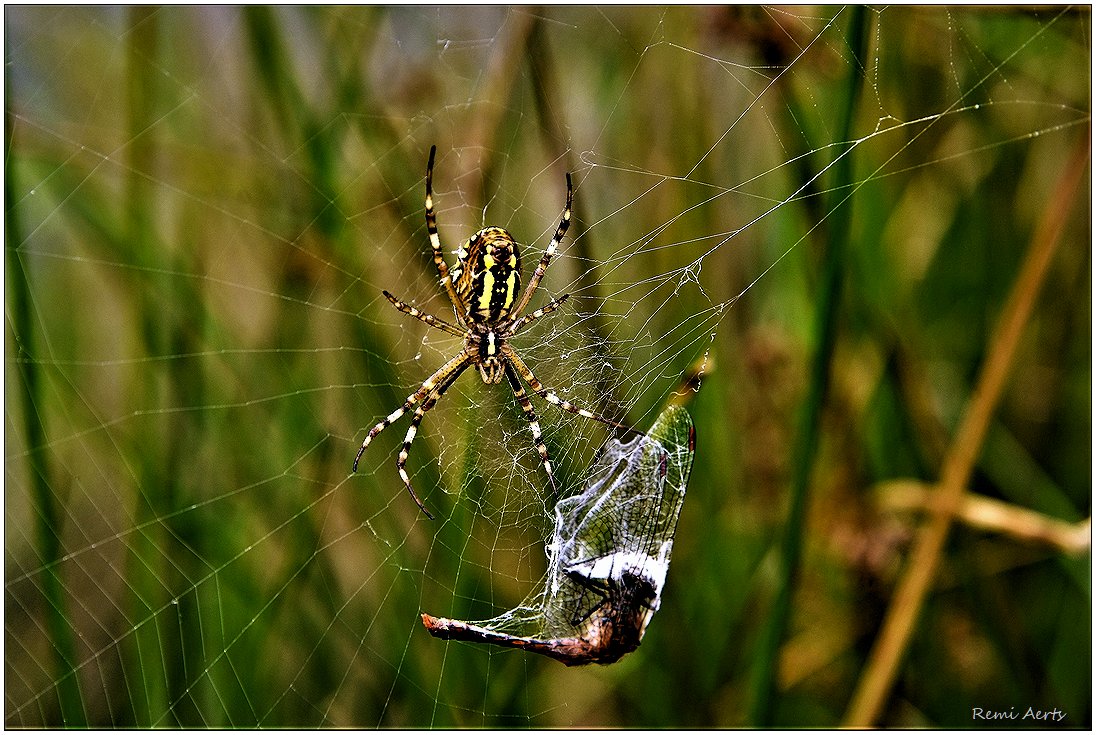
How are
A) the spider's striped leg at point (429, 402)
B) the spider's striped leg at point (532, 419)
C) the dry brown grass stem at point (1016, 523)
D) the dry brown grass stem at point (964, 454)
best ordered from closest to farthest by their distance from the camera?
the dry brown grass stem at point (964, 454)
the dry brown grass stem at point (1016, 523)
the spider's striped leg at point (532, 419)
the spider's striped leg at point (429, 402)

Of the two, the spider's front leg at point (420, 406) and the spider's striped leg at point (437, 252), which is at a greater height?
the spider's striped leg at point (437, 252)

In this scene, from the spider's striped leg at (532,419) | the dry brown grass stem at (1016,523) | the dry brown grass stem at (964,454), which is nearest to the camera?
the dry brown grass stem at (964,454)

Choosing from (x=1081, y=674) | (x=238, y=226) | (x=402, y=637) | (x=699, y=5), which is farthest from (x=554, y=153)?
(x=1081, y=674)

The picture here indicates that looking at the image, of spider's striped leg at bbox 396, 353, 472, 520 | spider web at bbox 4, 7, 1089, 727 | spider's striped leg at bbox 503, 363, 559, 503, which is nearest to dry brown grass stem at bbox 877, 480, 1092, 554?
spider web at bbox 4, 7, 1089, 727

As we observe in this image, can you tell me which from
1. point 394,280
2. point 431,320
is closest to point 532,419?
point 431,320

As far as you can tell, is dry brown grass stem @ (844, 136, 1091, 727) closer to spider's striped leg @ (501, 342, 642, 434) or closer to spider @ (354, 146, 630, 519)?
spider @ (354, 146, 630, 519)

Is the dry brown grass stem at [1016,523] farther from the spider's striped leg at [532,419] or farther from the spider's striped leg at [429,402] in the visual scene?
the spider's striped leg at [429,402]

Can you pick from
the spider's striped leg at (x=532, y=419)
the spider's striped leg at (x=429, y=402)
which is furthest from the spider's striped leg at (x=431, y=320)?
the spider's striped leg at (x=532, y=419)
